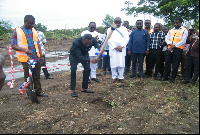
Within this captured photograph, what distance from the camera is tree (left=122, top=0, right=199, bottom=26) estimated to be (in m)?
12.6

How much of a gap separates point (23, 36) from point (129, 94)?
284 cm

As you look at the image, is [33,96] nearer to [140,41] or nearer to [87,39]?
[87,39]

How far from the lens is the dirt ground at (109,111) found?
308cm

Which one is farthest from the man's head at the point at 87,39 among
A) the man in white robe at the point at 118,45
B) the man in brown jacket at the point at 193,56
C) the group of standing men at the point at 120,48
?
the man in brown jacket at the point at 193,56

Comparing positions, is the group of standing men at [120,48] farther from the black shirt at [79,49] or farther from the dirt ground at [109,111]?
the dirt ground at [109,111]

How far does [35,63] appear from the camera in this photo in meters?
4.54

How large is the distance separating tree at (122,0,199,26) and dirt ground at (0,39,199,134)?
17.6 feet

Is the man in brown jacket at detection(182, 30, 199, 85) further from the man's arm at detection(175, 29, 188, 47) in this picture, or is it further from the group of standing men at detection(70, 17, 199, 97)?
the man's arm at detection(175, 29, 188, 47)

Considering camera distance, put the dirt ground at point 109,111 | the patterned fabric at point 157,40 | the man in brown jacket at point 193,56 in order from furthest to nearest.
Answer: the patterned fabric at point 157,40, the man in brown jacket at point 193,56, the dirt ground at point 109,111

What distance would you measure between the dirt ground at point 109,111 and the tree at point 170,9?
17.6 ft

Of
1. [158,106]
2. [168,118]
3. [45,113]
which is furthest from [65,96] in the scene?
[168,118]

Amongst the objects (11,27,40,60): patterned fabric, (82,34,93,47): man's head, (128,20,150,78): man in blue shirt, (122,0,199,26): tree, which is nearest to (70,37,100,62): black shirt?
(82,34,93,47): man's head

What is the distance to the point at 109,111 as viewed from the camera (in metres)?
3.79

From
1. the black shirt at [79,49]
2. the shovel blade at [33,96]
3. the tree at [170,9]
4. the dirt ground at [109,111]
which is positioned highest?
the tree at [170,9]
